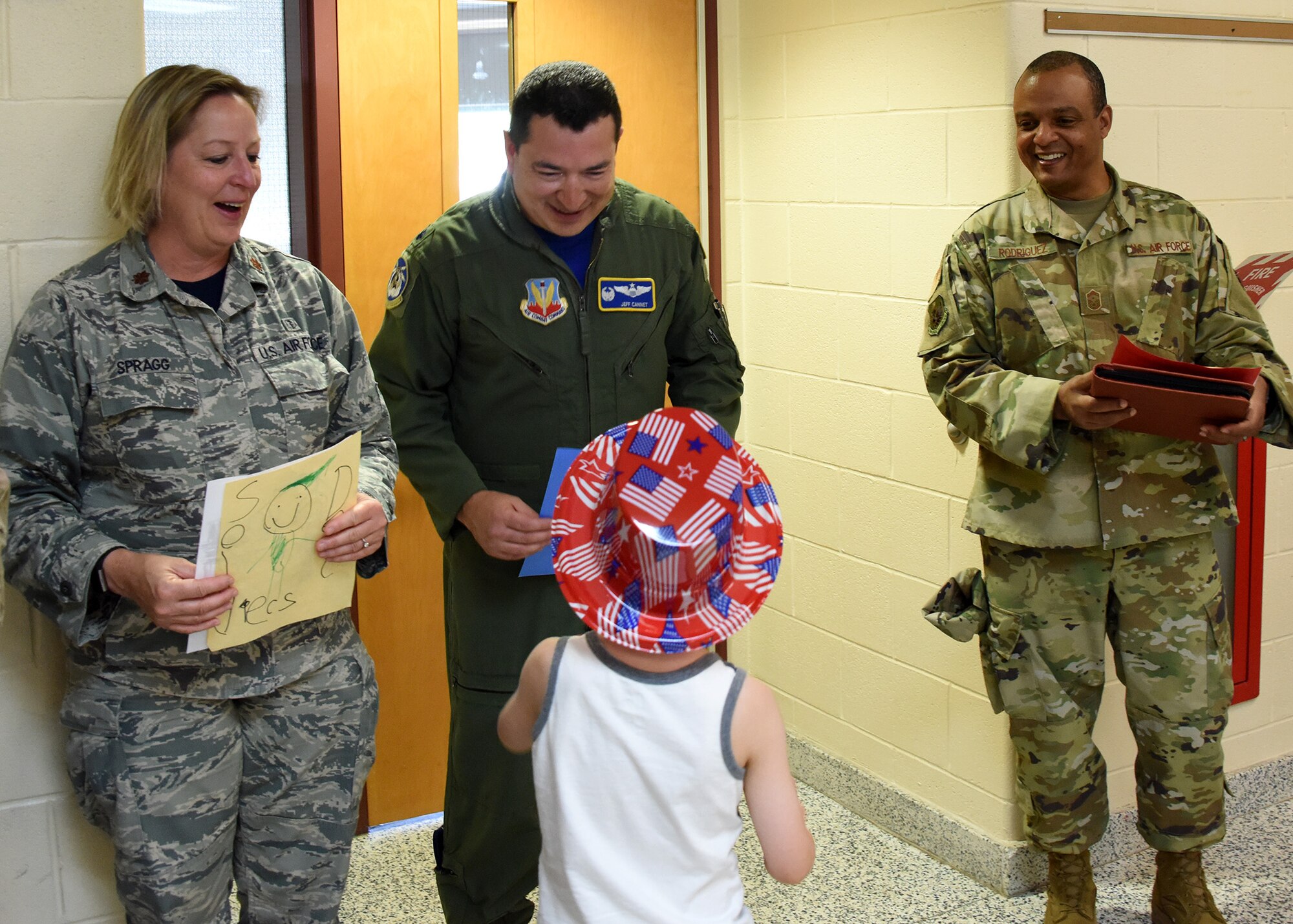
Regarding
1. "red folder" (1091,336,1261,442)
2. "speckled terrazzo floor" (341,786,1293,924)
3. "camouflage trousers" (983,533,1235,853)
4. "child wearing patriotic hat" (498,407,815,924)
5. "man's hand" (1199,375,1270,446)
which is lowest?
"speckled terrazzo floor" (341,786,1293,924)

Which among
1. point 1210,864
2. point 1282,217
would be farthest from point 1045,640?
point 1282,217

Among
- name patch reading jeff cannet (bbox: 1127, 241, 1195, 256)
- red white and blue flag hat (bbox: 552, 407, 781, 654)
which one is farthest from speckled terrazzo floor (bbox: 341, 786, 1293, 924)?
red white and blue flag hat (bbox: 552, 407, 781, 654)

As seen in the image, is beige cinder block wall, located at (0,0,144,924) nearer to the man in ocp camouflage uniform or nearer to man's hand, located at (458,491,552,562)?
man's hand, located at (458,491,552,562)

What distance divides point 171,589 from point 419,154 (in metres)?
1.64

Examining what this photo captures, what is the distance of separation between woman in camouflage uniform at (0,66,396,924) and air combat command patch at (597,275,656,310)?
58 centimetres

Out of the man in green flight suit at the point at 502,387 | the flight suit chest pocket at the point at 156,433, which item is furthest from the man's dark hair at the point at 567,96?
the flight suit chest pocket at the point at 156,433

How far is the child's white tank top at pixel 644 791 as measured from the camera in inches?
59.7

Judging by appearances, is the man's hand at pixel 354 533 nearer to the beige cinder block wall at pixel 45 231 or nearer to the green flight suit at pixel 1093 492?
the beige cinder block wall at pixel 45 231

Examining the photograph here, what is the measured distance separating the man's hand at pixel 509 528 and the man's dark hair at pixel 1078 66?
4.39 ft

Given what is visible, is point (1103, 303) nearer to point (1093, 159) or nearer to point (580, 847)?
point (1093, 159)

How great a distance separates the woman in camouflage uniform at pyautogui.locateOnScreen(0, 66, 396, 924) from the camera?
184 cm

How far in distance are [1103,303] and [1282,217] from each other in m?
0.96

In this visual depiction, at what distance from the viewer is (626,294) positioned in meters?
2.42

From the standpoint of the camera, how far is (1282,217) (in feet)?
10.6
